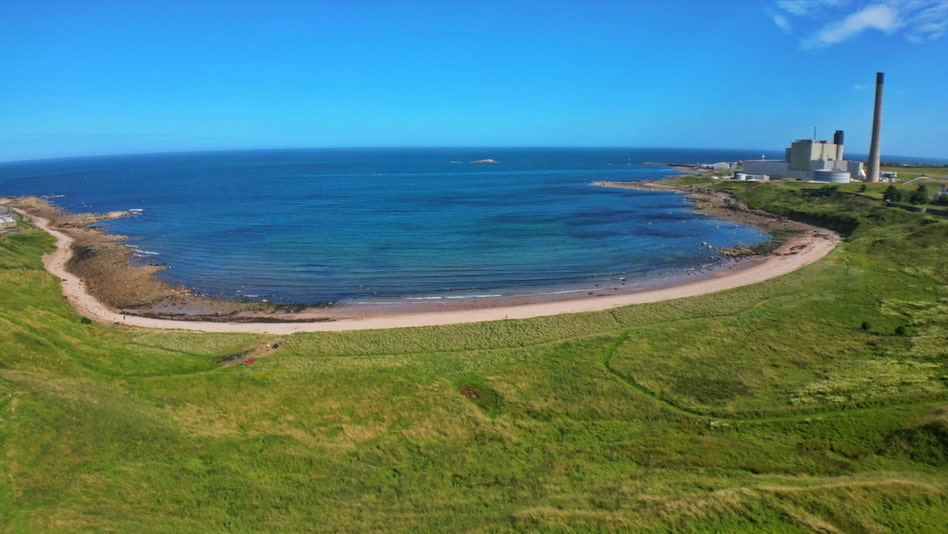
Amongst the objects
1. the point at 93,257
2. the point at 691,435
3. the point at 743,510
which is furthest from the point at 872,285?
the point at 93,257

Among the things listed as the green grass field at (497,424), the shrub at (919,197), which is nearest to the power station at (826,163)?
the shrub at (919,197)

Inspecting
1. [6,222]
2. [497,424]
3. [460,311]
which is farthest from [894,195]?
[6,222]

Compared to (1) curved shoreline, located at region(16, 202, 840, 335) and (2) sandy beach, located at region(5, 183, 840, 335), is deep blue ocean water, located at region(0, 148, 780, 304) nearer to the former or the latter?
(2) sandy beach, located at region(5, 183, 840, 335)

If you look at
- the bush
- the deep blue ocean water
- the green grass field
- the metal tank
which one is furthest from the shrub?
the green grass field

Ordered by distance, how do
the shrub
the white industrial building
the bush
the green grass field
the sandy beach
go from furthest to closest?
the white industrial building < the bush < the shrub < the sandy beach < the green grass field

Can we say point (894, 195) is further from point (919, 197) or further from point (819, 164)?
point (819, 164)

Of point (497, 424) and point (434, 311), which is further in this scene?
point (434, 311)
